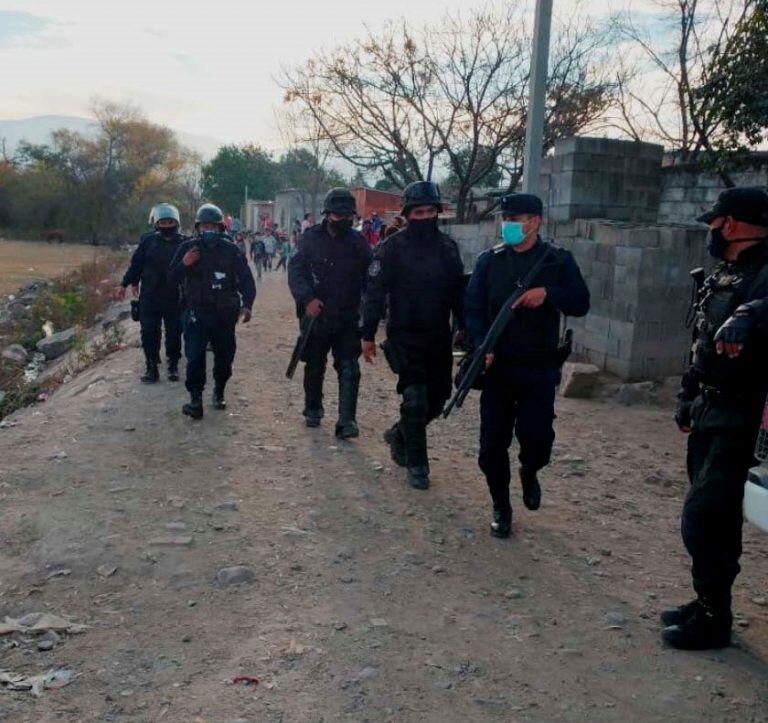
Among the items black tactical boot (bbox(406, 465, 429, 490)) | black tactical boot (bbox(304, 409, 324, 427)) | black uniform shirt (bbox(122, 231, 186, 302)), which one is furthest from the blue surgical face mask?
black uniform shirt (bbox(122, 231, 186, 302))

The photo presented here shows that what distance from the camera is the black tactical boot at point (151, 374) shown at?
797cm

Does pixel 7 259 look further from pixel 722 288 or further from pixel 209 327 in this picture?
pixel 722 288

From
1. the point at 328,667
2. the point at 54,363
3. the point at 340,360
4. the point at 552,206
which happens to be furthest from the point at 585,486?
the point at 54,363

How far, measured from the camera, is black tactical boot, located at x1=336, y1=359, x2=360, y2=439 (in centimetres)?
605

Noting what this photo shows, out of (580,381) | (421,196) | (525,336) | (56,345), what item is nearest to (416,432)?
(525,336)

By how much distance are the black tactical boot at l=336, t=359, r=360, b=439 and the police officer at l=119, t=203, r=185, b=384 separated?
2478mm

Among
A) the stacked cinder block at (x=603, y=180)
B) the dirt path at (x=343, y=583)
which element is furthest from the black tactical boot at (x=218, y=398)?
the stacked cinder block at (x=603, y=180)

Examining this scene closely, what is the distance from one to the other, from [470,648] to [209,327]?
4.02 metres

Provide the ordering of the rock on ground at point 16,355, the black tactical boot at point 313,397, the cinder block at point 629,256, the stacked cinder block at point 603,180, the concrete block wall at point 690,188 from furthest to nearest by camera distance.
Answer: the rock on ground at point 16,355
the concrete block wall at point 690,188
the stacked cinder block at point 603,180
the cinder block at point 629,256
the black tactical boot at point 313,397

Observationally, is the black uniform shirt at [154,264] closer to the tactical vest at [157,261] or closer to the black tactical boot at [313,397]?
the tactical vest at [157,261]

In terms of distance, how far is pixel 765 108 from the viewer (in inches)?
337

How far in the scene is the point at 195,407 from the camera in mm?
6512

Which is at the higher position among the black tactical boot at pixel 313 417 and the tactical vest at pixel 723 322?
the tactical vest at pixel 723 322

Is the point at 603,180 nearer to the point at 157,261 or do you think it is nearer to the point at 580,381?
the point at 580,381
